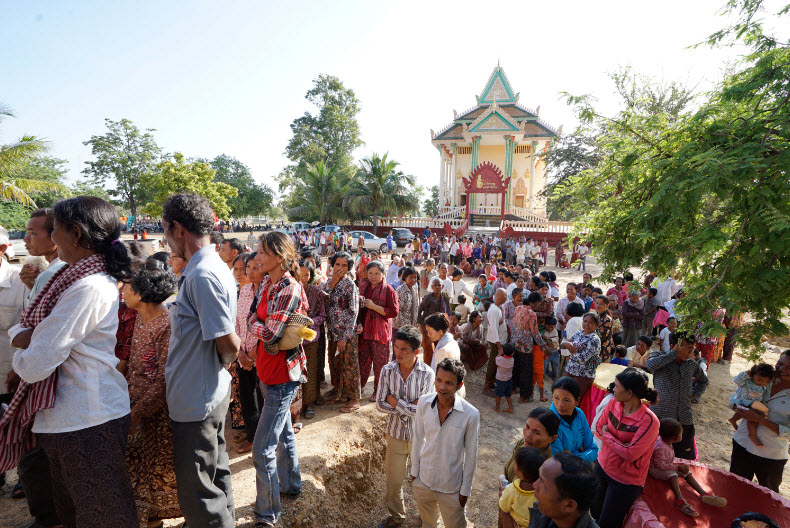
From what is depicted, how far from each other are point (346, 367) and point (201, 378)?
2.80 metres

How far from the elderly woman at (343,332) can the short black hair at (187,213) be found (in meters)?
2.27

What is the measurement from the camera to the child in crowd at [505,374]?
229 inches

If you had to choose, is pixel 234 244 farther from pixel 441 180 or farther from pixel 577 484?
pixel 441 180

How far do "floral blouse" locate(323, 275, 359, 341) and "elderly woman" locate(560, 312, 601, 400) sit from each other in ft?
8.78

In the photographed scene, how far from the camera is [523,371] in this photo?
6066mm

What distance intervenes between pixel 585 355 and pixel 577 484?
3.10 m

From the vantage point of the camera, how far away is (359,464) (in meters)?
4.19

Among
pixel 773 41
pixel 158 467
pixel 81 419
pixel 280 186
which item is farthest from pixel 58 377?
pixel 280 186

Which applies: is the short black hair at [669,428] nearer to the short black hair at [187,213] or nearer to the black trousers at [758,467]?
the black trousers at [758,467]

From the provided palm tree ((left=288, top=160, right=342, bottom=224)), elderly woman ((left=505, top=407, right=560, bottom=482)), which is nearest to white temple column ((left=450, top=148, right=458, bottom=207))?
palm tree ((left=288, top=160, right=342, bottom=224))

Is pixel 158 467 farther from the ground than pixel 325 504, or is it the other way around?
pixel 158 467

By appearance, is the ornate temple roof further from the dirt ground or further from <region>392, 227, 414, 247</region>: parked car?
the dirt ground

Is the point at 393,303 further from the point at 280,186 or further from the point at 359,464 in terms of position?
the point at 280,186

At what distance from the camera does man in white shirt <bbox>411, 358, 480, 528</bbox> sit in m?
2.73
